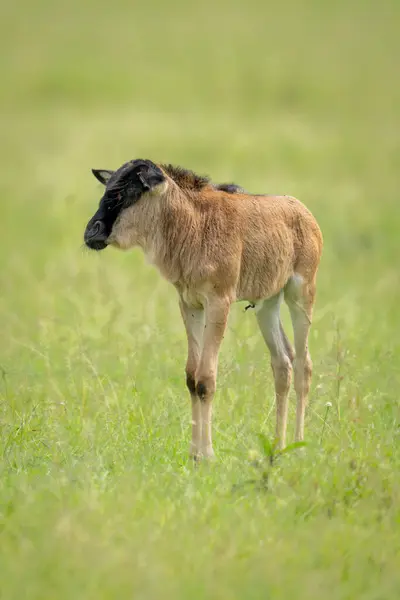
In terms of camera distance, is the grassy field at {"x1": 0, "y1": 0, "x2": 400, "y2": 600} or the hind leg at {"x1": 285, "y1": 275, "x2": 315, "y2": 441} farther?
the hind leg at {"x1": 285, "y1": 275, "x2": 315, "y2": 441}

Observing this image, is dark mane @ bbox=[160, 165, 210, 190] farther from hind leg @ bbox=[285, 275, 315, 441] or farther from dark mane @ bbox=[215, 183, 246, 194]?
hind leg @ bbox=[285, 275, 315, 441]

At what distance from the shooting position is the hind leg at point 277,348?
794 centimetres

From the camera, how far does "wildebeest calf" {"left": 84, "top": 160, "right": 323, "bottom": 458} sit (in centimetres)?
713

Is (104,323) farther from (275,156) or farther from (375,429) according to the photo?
(275,156)

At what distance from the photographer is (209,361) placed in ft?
23.5

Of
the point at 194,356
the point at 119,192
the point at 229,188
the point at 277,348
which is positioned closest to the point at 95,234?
the point at 119,192

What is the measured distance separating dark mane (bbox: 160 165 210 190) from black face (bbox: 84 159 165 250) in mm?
393

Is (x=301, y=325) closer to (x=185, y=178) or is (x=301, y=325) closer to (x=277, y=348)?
(x=277, y=348)

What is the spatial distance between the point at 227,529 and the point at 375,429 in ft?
7.89

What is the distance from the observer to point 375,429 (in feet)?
25.4

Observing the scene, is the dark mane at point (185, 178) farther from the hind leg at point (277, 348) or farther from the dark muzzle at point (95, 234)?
the hind leg at point (277, 348)

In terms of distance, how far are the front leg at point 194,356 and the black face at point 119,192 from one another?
844 millimetres

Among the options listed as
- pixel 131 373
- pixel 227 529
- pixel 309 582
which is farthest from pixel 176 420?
pixel 309 582

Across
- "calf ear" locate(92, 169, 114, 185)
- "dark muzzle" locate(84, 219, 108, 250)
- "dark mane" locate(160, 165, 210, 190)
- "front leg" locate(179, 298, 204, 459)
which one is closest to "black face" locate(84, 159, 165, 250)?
"dark muzzle" locate(84, 219, 108, 250)
